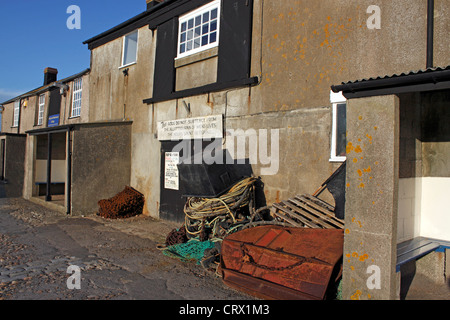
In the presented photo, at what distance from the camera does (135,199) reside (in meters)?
11.1

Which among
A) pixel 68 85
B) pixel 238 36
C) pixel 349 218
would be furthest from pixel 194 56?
pixel 68 85

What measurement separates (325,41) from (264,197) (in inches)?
137

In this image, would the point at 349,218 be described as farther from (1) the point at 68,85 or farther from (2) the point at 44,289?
(1) the point at 68,85

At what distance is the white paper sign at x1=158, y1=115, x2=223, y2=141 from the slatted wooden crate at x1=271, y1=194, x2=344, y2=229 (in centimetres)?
314

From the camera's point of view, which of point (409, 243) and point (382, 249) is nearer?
point (382, 249)

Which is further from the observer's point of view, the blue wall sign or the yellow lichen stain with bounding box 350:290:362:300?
the blue wall sign

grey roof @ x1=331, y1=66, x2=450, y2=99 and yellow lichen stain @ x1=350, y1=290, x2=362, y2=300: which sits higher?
grey roof @ x1=331, y1=66, x2=450, y2=99

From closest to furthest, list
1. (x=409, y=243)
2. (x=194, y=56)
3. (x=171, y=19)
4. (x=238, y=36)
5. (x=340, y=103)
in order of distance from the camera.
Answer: (x=409, y=243), (x=340, y=103), (x=238, y=36), (x=194, y=56), (x=171, y=19)

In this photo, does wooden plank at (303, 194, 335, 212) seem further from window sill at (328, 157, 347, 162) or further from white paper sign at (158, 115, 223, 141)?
white paper sign at (158, 115, 223, 141)

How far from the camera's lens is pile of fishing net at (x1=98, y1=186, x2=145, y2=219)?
1063 centimetres

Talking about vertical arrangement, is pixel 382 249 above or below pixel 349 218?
below

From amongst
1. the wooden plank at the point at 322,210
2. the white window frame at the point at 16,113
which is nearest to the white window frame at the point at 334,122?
the wooden plank at the point at 322,210

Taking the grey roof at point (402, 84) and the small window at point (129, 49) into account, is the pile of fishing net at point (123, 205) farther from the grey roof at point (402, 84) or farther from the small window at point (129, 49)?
the grey roof at point (402, 84)

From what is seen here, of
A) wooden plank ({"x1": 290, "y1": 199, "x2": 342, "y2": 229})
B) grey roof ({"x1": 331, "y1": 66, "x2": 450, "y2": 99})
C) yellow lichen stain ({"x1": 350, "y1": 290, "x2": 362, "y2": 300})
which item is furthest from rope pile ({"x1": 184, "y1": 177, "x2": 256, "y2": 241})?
grey roof ({"x1": 331, "y1": 66, "x2": 450, "y2": 99})
